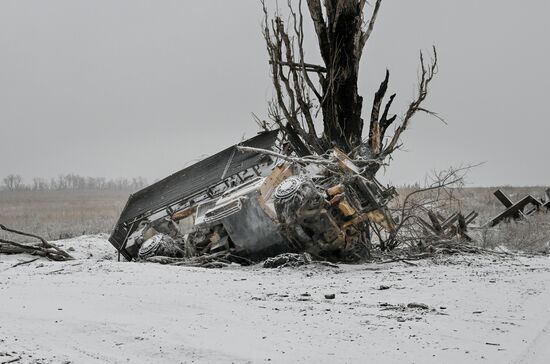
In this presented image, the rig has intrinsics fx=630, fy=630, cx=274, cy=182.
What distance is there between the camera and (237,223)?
845 cm

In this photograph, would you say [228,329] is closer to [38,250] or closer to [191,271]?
[191,271]

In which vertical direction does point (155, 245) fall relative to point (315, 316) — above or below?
above

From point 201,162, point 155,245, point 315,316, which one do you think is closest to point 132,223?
point 155,245

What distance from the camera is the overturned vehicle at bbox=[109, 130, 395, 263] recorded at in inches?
317

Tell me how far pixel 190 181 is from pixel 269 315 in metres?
6.54

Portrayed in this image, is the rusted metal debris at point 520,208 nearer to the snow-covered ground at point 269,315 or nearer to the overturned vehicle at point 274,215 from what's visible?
the overturned vehicle at point 274,215

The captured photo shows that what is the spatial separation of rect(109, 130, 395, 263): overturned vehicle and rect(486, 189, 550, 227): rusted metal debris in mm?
8315

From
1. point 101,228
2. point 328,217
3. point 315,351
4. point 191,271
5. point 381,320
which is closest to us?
point 315,351

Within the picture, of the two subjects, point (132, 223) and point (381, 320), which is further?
point (132, 223)

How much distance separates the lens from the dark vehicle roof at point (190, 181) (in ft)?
34.0

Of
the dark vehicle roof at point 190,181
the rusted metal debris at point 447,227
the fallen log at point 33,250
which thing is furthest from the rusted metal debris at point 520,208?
the fallen log at point 33,250

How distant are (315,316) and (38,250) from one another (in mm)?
5513

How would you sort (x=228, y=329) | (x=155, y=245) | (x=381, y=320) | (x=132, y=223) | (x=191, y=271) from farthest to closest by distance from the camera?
(x=132, y=223), (x=155, y=245), (x=191, y=271), (x=381, y=320), (x=228, y=329)

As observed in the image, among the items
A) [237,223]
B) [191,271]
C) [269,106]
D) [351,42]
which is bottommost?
[191,271]
